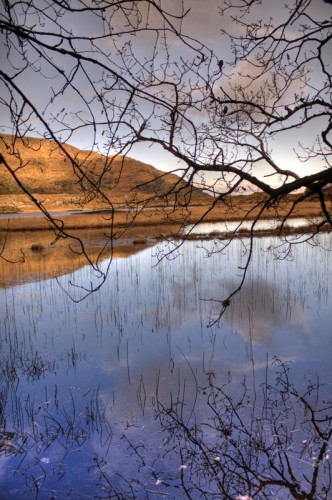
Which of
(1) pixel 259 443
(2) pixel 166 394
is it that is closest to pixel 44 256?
(2) pixel 166 394

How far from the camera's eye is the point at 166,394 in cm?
554

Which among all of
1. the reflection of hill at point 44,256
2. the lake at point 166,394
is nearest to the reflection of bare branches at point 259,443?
the lake at point 166,394

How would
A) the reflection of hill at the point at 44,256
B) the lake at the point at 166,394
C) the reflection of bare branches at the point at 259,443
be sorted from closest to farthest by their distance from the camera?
1. the reflection of bare branches at the point at 259,443
2. the lake at the point at 166,394
3. the reflection of hill at the point at 44,256

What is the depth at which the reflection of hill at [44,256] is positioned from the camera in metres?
14.5

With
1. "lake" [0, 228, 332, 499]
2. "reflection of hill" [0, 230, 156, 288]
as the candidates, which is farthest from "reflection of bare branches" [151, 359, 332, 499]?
"reflection of hill" [0, 230, 156, 288]

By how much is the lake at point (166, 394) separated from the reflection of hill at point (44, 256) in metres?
2.50

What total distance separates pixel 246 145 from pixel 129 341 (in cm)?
427

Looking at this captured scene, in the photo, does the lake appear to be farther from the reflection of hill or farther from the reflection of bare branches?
the reflection of hill

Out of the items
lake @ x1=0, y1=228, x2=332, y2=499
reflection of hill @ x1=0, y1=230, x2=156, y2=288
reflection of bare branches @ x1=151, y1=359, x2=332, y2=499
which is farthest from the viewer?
reflection of hill @ x1=0, y1=230, x2=156, y2=288

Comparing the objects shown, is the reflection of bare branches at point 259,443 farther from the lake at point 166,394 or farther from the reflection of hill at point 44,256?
the reflection of hill at point 44,256

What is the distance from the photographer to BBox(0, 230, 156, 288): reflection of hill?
14500 millimetres

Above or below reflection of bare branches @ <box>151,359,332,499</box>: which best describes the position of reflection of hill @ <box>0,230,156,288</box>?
above

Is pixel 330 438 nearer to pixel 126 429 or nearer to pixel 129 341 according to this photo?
pixel 126 429

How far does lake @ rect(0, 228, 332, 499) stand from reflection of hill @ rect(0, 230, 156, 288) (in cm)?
250
